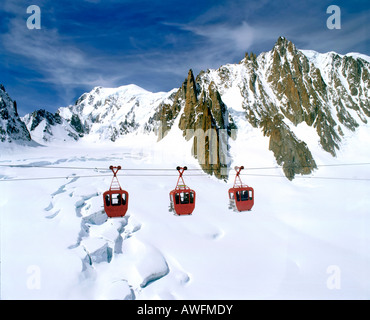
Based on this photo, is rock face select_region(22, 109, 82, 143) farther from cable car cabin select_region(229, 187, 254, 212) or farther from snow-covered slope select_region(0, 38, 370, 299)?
cable car cabin select_region(229, 187, 254, 212)

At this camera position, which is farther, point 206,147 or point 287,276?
point 206,147

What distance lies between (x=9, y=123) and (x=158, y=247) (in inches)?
2849

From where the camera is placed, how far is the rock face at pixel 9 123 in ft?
227

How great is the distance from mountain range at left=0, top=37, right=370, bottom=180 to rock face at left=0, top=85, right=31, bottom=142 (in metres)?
0.27

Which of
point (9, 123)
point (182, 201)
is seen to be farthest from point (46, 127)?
point (182, 201)

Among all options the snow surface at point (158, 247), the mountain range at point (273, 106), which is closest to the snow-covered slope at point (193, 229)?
the snow surface at point (158, 247)

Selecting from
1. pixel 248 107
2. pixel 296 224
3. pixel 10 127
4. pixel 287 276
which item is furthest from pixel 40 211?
pixel 248 107

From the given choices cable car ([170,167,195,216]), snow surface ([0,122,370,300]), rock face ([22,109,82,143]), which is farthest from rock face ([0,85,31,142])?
cable car ([170,167,195,216])

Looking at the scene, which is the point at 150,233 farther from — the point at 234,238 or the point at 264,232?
the point at 264,232

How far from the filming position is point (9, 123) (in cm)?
7225

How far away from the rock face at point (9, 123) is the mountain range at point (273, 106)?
0.27 meters

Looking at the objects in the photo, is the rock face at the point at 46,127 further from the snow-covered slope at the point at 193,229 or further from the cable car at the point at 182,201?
the cable car at the point at 182,201

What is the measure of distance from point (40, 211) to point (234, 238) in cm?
2183

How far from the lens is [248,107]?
83188 mm
